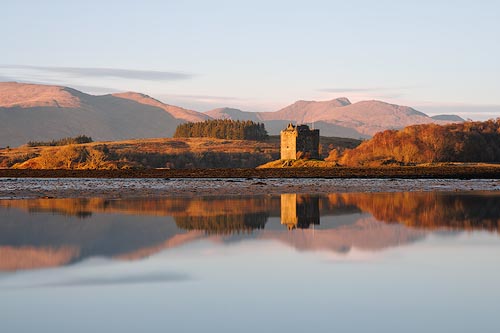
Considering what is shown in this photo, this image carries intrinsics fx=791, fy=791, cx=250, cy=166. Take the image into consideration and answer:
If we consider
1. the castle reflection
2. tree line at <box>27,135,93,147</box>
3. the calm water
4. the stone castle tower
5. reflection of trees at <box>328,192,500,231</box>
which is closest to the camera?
the calm water

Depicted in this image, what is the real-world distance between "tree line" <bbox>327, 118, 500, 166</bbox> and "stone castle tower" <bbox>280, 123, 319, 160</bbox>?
4964 mm

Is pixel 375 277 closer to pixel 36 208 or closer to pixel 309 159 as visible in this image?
pixel 36 208

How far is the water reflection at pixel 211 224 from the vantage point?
18359 mm

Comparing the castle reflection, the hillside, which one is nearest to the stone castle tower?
the hillside

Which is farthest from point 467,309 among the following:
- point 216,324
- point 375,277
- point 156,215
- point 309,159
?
point 309,159

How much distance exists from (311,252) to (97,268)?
15.9 feet

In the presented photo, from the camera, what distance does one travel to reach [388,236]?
20547 millimetres

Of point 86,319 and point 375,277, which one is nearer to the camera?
point 86,319

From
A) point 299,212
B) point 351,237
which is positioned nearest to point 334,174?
point 299,212

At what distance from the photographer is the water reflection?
18359 millimetres

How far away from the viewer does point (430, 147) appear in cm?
10650

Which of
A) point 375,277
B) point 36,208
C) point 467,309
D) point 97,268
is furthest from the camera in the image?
point 36,208

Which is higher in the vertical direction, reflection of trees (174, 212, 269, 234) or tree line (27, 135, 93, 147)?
tree line (27, 135, 93, 147)

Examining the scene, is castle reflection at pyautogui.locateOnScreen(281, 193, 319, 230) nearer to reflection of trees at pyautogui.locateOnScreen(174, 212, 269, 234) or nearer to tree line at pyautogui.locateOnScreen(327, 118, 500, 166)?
reflection of trees at pyautogui.locateOnScreen(174, 212, 269, 234)
